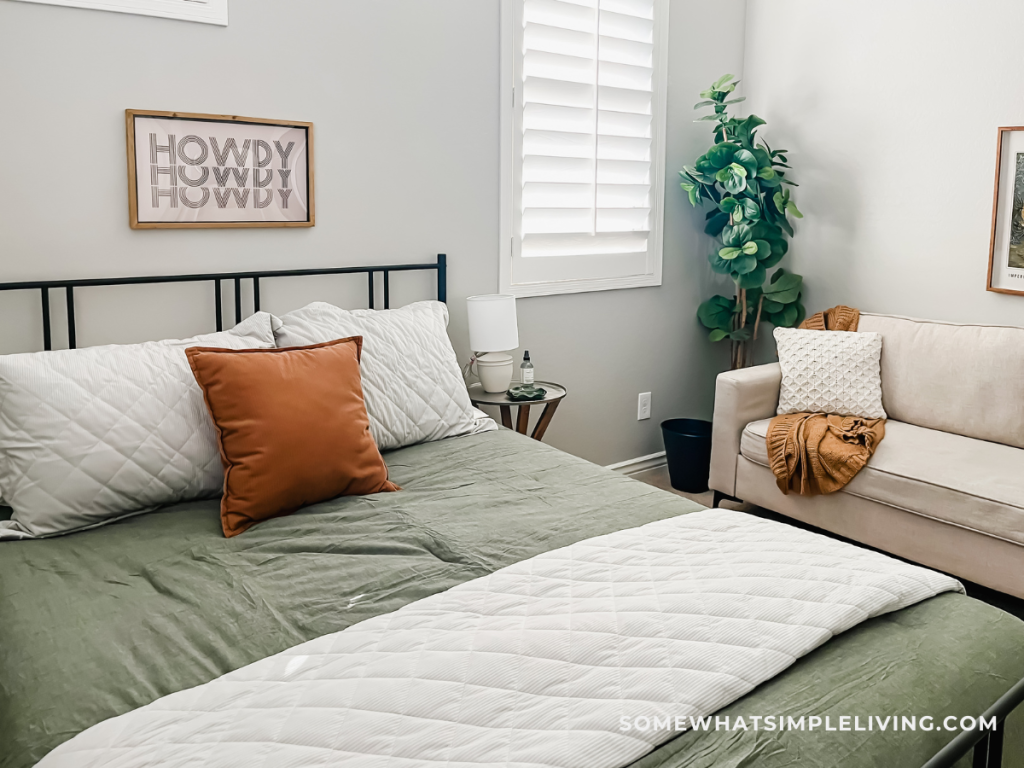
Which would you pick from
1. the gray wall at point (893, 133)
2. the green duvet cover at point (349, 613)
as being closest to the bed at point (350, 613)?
the green duvet cover at point (349, 613)

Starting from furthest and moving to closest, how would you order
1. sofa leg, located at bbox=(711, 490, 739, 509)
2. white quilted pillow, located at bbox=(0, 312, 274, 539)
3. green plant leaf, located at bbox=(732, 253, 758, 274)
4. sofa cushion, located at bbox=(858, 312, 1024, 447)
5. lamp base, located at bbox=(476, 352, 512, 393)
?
green plant leaf, located at bbox=(732, 253, 758, 274)
sofa leg, located at bbox=(711, 490, 739, 509)
lamp base, located at bbox=(476, 352, 512, 393)
sofa cushion, located at bbox=(858, 312, 1024, 447)
white quilted pillow, located at bbox=(0, 312, 274, 539)

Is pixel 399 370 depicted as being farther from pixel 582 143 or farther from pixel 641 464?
pixel 641 464

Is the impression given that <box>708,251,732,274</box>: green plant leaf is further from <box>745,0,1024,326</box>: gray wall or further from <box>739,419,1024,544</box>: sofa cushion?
<box>739,419,1024,544</box>: sofa cushion

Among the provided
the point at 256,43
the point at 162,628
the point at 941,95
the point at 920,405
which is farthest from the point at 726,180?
the point at 162,628

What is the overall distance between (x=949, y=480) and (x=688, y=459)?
1.18 meters

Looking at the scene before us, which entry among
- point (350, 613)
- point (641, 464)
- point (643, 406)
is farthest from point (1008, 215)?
point (350, 613)

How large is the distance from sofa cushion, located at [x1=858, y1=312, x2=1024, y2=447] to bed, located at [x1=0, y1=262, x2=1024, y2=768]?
1.55 meters

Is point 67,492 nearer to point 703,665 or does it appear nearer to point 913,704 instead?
point 703,665

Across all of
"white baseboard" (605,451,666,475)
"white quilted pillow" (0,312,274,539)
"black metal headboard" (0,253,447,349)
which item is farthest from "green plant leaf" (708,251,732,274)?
"white quilted pillow" (0,312,274,539)

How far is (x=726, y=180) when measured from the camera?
3.48m

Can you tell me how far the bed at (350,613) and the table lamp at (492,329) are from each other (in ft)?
2.89

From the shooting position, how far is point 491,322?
9.63 ft

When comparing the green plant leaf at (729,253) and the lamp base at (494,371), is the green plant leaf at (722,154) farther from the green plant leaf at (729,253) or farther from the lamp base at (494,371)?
the lamp base at (494,371)

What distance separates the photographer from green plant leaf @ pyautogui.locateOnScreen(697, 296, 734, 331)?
385 centimetres
